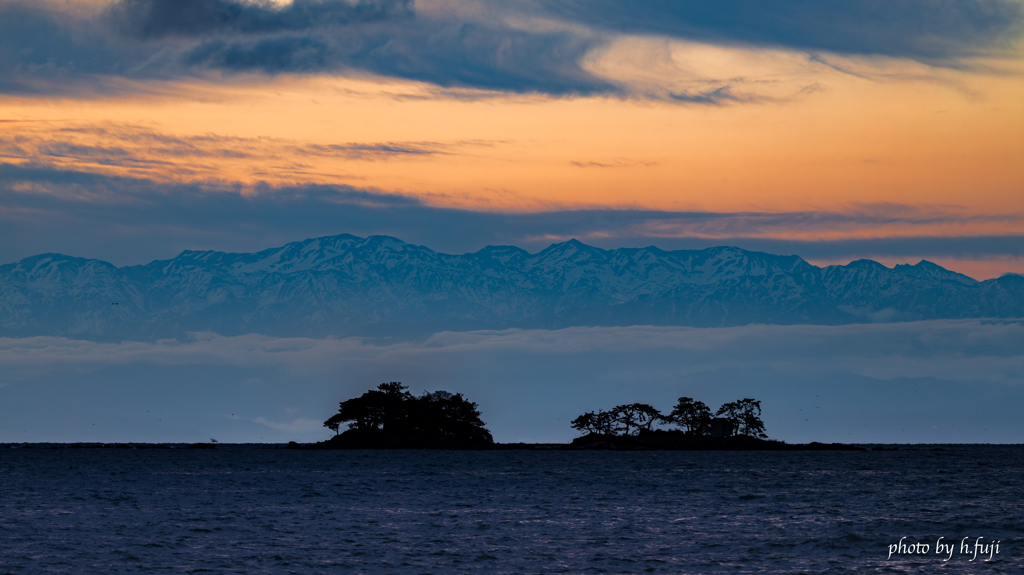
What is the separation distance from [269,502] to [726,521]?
47.3 metres

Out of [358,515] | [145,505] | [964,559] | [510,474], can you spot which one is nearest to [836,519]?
[964,559]

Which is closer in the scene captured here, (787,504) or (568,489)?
→ (787,504)

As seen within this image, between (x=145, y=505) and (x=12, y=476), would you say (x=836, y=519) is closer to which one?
(x=145, y=505)

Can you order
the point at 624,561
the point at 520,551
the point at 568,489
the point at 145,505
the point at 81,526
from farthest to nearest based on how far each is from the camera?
1. the point at 568,489
2. the point at 145,505
3. the point at 81,526
4. the point at 520,551
5. the point at 624,561

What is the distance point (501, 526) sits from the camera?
77688 mm

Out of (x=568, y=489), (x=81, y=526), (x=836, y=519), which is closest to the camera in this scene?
(x=81, y=526)

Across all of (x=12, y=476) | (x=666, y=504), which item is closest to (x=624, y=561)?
(x=666, y=504)

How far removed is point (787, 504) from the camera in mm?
98562

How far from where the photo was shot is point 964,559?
58656 mm

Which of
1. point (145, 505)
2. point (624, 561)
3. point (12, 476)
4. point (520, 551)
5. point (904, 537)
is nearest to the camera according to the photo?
point (624, 561)

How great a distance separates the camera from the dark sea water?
57.8 metres

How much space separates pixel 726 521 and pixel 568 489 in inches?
1703

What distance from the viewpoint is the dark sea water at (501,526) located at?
189 feet

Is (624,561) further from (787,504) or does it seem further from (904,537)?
(787,504)
